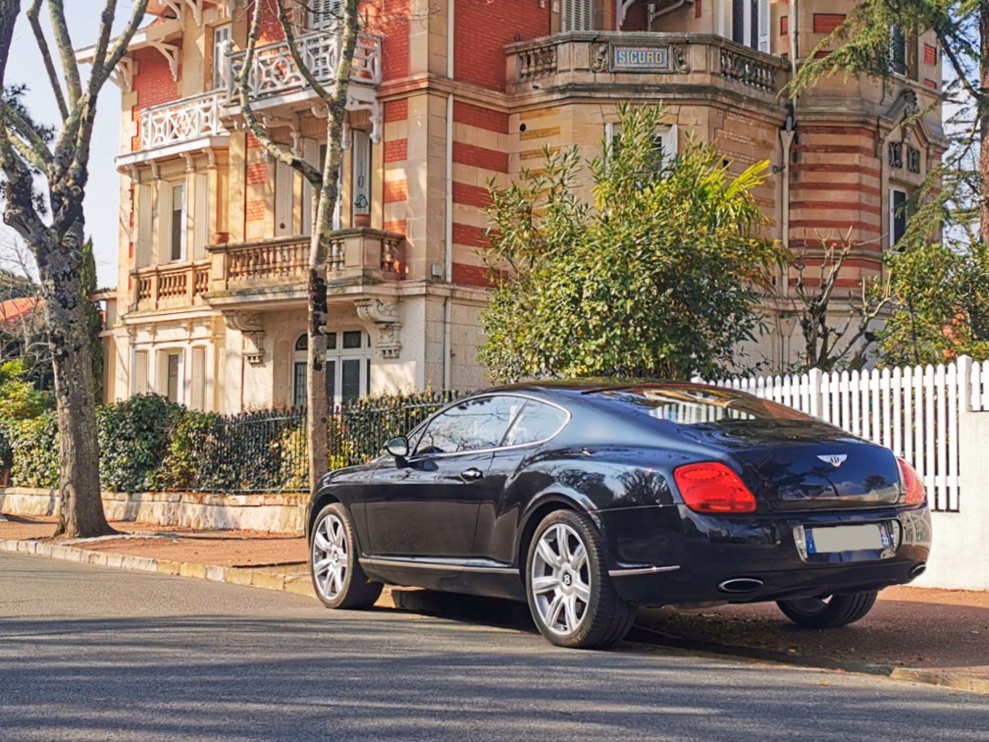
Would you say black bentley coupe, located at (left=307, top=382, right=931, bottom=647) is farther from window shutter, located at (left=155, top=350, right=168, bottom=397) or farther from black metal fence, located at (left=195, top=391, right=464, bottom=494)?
window shutter, located at (left=155, top=350, right=168, bottom=397)

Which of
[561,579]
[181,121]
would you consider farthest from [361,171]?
[561,579]

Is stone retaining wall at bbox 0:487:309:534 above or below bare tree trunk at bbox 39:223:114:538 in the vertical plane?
below

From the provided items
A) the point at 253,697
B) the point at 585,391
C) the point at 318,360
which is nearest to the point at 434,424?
the point at 585,391

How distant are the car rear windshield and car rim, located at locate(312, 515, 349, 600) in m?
2.60

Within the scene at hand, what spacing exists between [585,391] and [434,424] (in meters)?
1.44

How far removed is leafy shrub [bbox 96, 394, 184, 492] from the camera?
2138cm

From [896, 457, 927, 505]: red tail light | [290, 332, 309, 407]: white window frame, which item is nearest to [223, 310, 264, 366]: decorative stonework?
[290, 332, 309, 407]: white window frame

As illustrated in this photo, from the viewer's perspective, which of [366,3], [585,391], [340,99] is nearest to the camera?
[585,391]

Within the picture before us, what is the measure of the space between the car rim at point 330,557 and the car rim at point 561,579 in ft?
7.56

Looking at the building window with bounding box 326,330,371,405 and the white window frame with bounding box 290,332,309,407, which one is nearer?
the building window with bounding box 326,330,371,405

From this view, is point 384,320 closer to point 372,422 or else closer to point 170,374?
point 372,422

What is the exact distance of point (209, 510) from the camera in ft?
64.2

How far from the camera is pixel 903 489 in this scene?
7.91 meters

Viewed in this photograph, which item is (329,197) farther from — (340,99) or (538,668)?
(538,668)
